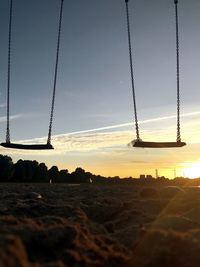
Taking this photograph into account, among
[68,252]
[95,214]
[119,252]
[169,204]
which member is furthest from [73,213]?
[68,252]

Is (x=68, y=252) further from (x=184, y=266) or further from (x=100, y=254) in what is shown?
(x=184, y=266)

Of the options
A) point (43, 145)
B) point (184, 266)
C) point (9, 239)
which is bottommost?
point (184, 266)

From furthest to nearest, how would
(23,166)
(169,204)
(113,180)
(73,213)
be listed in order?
1. (23,166)
2. (113,180)
3. (169,204)
4. (73,213)

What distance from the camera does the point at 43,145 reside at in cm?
2675

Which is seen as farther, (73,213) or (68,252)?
(73,213)

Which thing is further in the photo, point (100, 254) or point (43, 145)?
point (43, 145)

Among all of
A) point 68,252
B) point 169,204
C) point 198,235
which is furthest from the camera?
point 169,204

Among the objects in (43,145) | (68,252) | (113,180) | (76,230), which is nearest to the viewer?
(68,252)

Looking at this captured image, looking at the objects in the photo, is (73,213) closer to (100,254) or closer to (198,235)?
(198,235)

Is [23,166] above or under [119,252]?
above

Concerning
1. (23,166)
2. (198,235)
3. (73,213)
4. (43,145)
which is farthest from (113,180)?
(198,235)

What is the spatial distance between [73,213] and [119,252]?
31.8 ft

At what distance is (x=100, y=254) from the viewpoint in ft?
27.2

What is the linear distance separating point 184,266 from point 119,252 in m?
1.24
